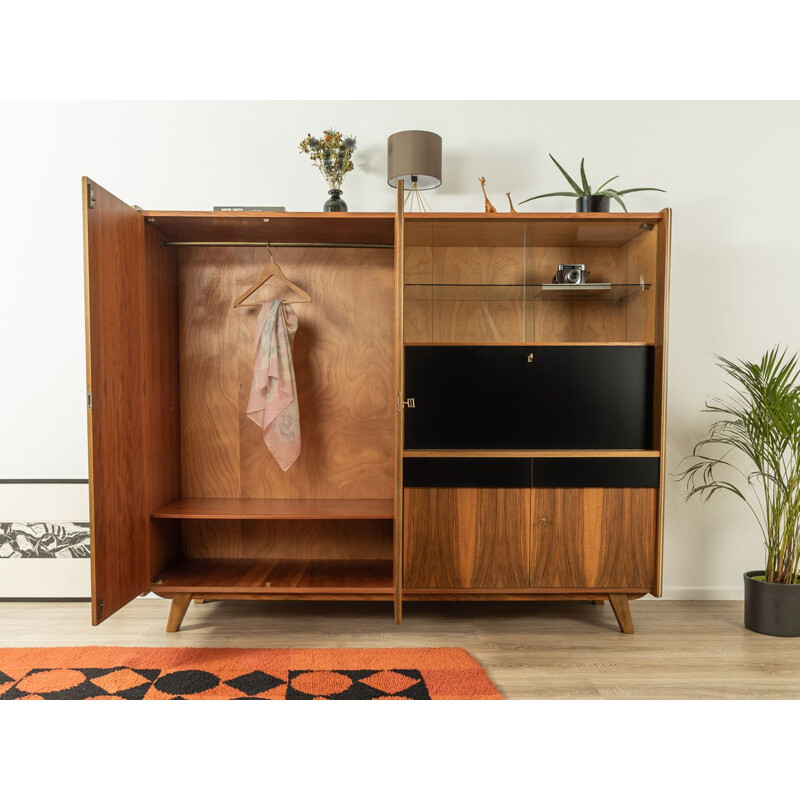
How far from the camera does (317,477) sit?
321 cm

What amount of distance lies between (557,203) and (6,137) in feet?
9.49

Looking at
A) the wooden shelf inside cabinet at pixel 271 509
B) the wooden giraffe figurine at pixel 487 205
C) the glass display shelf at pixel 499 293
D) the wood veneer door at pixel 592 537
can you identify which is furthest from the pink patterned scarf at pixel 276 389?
the wood veneer door at pixel 592 537

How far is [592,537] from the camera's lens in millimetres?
2713

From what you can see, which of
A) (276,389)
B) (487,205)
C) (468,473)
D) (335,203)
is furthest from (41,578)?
(487,205)

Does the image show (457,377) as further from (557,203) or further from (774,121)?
(774,121)

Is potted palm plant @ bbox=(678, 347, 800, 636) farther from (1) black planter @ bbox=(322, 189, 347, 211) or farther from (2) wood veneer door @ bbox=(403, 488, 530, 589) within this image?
(1) black planter @ bbox=(322, 189, 347, 211)

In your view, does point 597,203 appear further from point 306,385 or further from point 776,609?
point 776,609

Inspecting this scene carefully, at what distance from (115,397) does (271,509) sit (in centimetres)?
88

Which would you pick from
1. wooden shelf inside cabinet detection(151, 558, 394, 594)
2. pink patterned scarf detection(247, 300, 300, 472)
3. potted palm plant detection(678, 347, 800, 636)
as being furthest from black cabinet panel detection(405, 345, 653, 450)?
wooden shelf inside cabinet detection(151, 558, 394, 594)

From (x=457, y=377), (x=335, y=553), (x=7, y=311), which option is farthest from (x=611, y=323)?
(x=7, y=311)

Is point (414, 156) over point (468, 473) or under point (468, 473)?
over

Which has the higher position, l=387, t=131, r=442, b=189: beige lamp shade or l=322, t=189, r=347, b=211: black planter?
l=387, t=131, r=442, b=189: beige lamp shade

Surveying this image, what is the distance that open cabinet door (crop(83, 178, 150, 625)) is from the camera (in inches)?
88.9

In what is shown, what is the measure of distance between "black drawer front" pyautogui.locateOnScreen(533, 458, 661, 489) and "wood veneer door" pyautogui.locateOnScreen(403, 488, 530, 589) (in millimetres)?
122
